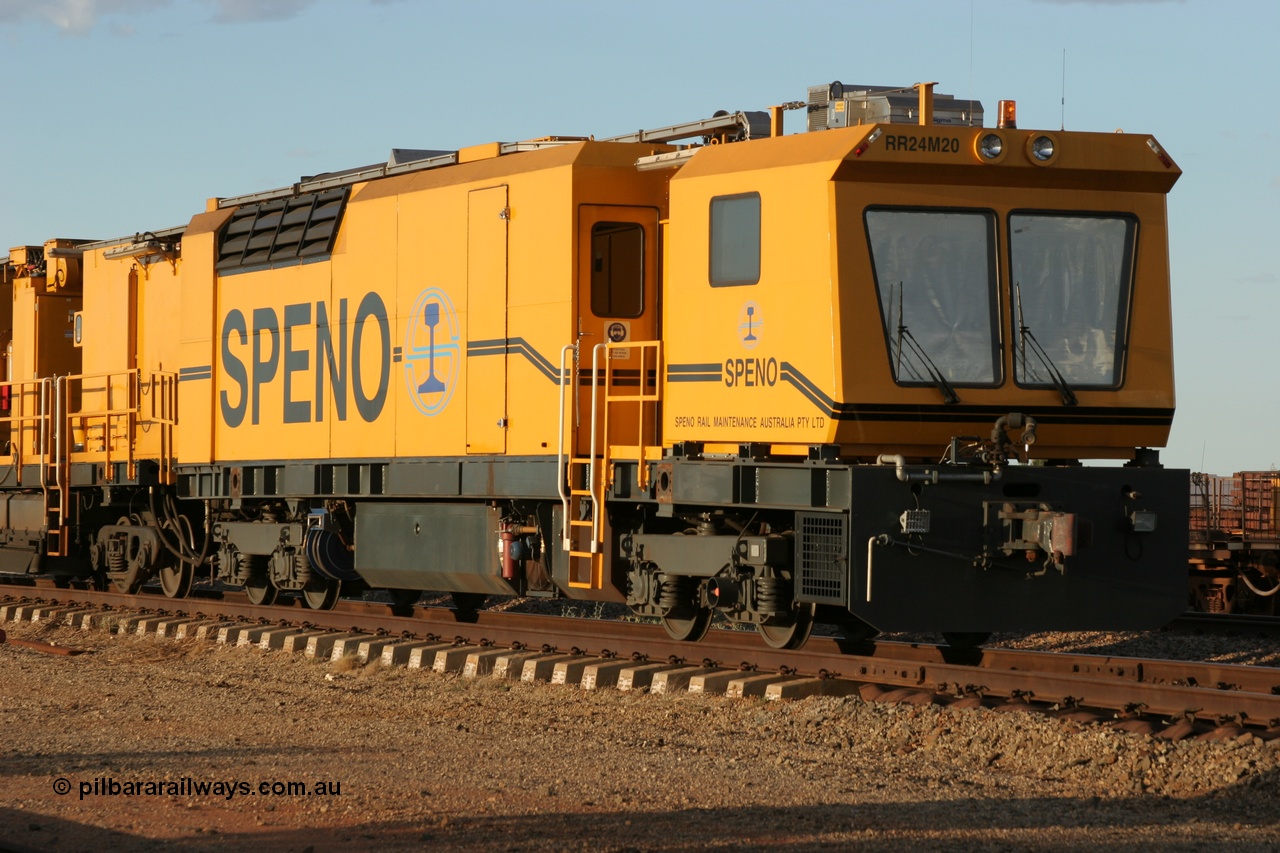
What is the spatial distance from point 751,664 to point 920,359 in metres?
2.63

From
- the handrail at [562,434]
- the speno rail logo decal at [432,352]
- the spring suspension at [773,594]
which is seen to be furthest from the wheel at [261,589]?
the spring suspension at [773,594]

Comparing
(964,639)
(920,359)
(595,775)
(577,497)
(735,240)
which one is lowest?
(595,775)

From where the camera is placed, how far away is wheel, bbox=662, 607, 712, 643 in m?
12.5

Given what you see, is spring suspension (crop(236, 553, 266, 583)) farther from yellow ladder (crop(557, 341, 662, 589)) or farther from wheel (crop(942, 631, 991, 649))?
wheel (crop(942, 631, 991, 649))

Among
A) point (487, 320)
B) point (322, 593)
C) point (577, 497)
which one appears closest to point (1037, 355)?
point (577, 497)

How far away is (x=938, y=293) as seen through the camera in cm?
1072

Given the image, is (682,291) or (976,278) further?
(682,291)

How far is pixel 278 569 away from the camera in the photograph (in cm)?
1595

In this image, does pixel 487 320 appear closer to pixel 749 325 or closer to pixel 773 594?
pixel 749 325

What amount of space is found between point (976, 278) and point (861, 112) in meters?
1.40

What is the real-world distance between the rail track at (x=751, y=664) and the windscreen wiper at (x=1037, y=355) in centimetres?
190

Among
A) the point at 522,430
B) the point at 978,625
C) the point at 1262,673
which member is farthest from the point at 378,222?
the point at 1262,673

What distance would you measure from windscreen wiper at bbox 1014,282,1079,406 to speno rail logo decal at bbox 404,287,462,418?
15.9ft

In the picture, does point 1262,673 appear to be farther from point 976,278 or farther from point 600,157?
point 600,157
